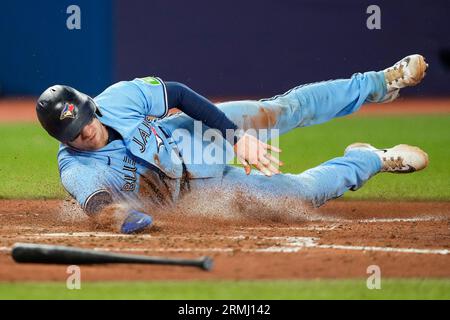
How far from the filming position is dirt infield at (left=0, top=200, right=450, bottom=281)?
14.5ft

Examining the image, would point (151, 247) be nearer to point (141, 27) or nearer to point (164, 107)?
point (164, 107)

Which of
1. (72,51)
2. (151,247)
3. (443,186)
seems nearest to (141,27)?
(72,51)

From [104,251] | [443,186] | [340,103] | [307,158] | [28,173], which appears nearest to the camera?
[104,251]

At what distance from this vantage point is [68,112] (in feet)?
17.1

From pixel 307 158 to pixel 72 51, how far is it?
570 cm

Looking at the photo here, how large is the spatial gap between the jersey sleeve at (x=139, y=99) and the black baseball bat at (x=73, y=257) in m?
1.36

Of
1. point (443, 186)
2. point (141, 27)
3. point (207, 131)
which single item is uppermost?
point (141, 27)

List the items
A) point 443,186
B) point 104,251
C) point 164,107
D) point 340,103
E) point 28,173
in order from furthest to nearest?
point 28,173 < point 443,186 < point 340,103 < point 164,107 < point 104,251

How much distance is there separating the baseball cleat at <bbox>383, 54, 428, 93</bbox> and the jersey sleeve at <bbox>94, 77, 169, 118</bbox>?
175 cm

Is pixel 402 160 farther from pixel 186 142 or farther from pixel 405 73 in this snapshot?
pixel 186 142

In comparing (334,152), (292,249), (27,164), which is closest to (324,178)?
(292,249)

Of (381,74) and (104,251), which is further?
(381,74)

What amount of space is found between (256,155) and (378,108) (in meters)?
10.3

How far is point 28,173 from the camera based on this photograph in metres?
8.94
